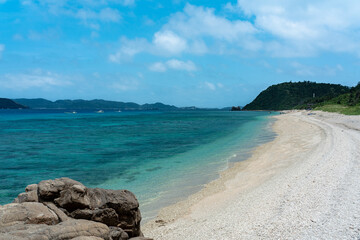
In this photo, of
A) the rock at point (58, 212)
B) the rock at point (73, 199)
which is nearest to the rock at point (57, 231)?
the rock at point (58, 212)

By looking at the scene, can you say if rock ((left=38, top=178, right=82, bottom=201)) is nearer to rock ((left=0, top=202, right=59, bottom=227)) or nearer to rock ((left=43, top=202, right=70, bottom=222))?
rock ((left=43, top=202, right=70, bottom=222))

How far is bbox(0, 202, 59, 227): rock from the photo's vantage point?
17.8ft

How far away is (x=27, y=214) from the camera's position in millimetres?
5625

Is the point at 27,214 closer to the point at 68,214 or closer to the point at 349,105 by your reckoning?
the point at 68,214

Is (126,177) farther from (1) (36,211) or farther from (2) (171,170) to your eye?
(1) (36,211)

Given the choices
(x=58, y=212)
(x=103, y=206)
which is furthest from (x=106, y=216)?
(x=58, y=212)

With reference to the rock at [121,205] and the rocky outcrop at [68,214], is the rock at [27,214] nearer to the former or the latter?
the rocky outcrop at [68,214]

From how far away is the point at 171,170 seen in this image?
1803 cm

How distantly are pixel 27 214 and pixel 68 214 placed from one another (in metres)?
1.01

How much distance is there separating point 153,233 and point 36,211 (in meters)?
4.00

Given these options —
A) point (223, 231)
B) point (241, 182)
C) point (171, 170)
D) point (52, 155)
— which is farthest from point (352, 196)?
point (52, 155)

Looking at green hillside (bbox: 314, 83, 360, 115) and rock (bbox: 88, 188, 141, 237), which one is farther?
green hillside (bbox: 314, 83, 360, 115)

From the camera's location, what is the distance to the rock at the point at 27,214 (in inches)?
214

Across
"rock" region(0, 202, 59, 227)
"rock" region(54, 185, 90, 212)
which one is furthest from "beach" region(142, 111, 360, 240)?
"rock" region(0, 202, 59, 227)
